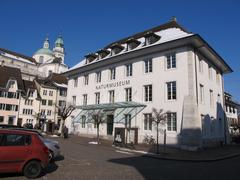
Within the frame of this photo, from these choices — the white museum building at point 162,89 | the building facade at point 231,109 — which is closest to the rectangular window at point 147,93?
the white museum building at point 162,89

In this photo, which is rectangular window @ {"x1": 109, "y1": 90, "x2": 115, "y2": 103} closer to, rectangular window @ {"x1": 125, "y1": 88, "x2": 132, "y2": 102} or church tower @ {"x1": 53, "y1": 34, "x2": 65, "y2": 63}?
rectangular window @ {"x1": 125, "y1": 88, "x2": 132, "y2": 102}

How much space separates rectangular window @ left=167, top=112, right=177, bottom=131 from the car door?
16268mm

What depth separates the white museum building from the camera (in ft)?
71.5

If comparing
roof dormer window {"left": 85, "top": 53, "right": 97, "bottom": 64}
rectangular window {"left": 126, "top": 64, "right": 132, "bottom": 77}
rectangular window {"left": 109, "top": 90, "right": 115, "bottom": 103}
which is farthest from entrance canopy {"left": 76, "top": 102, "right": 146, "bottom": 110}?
roof dormer window {"left": 85, "top": 53, "right": 97, "bottom": 64}

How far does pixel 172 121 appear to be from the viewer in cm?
2239

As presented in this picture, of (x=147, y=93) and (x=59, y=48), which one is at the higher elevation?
(x=59, y=48)

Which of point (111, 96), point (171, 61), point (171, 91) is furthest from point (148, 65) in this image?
point (111, 96)

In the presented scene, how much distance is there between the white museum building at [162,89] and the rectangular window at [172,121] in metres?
0.10

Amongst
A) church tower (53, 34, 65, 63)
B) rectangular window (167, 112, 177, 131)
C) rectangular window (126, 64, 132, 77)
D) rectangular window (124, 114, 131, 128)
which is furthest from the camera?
church tower (53, 34, 65, 63)

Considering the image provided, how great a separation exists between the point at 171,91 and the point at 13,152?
58.1ft

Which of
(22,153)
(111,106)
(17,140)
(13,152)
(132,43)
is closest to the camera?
(13,152)

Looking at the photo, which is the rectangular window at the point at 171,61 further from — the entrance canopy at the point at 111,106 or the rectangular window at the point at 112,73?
the rectangular window at the point at 112,73

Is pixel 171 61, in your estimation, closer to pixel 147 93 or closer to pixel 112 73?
pixel 147 93

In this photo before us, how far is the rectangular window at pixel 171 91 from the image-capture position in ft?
75.1
